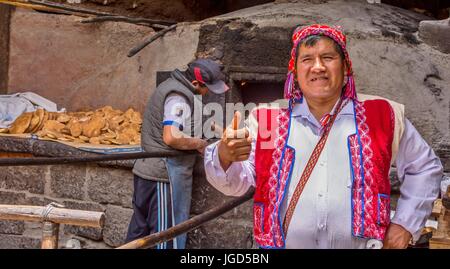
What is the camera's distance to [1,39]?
24.8ft

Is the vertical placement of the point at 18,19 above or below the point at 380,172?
above

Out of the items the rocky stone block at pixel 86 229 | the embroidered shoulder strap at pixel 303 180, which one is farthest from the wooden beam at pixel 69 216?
the rocky stone block at pixel 86 229

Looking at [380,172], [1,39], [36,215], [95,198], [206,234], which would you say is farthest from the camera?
[1,39]

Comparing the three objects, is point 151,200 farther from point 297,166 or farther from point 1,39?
point 1,39

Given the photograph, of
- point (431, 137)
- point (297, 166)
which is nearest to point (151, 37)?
point (431, 137)

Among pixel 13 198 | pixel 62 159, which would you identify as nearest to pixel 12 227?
pixel 13 198

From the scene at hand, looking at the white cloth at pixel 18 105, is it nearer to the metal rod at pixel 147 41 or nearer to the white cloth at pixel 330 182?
the metal rod at pixel 147 41

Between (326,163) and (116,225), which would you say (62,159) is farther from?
(326,163)

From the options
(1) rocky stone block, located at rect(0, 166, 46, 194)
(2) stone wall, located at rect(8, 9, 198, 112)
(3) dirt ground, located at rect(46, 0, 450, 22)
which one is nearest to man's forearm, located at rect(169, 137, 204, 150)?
(1) rocky stone block, located at rect(0, 166, 46, 194)

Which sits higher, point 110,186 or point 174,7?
point 174,7

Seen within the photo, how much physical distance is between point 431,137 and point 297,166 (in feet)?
10.6

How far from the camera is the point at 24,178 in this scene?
6117mm

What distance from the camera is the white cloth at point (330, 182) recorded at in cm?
255

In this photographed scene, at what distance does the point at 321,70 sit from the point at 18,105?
516 cm
